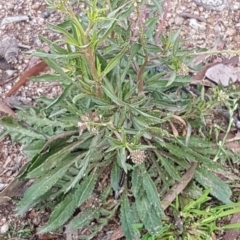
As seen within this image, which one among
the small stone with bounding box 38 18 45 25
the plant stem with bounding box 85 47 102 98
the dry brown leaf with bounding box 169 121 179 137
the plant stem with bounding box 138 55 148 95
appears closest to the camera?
the plant stem with bounding box 85 47 102 98

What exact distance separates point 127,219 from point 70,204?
0.80 ft

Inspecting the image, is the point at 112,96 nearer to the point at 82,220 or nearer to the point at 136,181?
the point at 136,181

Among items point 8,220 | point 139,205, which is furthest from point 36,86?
point 139,205

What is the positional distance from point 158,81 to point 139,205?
510mm

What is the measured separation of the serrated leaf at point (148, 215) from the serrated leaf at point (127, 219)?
0.15 ft

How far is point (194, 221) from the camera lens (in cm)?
242

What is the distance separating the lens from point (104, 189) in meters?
2.50

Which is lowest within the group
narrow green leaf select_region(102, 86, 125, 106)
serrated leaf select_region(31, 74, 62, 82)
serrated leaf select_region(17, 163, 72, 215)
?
serrated leaf select_region(17, 163, 72, 215)

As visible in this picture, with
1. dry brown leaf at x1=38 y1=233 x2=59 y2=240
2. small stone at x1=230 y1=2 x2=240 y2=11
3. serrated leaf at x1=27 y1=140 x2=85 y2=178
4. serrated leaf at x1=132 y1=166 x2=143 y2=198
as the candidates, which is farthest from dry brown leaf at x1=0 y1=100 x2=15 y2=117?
small stone at x1=230 y1=2 x2=240 y2=11

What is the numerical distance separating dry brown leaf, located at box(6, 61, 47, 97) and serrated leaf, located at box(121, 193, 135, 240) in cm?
77

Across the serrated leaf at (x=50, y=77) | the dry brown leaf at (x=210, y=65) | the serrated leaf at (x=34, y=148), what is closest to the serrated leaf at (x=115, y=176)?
the serrated leaf at (x=34, y=148)

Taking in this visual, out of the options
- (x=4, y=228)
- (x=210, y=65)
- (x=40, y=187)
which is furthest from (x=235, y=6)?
(x=4, y=228)

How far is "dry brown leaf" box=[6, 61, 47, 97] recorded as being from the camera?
2.78 metres

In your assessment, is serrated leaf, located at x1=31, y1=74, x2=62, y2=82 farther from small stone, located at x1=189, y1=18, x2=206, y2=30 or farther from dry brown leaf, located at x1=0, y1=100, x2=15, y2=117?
small stone, located at x1=189, y1=18, x2=206, y2=30
